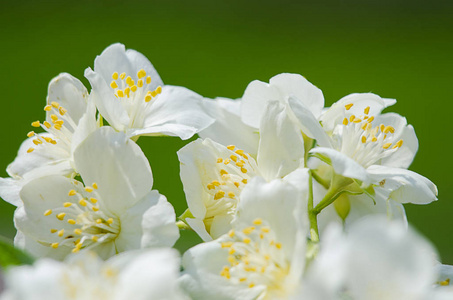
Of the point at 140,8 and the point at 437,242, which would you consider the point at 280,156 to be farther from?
the point at 140,8

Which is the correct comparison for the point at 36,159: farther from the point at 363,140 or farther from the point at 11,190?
the point at 363,140

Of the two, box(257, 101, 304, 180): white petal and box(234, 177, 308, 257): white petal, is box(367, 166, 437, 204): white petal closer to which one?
box(257, 101, 304, 180): white petal

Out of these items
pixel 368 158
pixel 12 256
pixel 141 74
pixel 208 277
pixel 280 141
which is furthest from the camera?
pixel 141 74

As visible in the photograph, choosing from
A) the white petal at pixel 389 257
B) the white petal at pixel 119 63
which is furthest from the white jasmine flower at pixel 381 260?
the white petal at pixel 119 63

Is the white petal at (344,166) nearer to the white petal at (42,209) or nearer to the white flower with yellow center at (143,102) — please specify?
the white flower with yellow center at (143,102)

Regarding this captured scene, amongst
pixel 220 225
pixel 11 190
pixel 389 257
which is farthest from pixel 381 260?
pixel 11 190

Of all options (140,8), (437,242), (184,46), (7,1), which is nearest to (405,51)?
(184,46)
